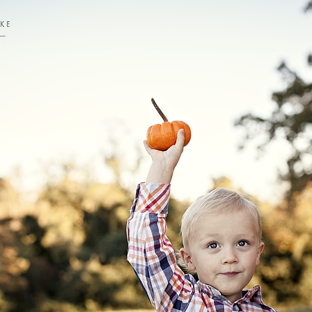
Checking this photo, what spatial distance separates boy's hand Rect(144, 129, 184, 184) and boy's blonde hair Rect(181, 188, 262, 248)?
18 centimetres

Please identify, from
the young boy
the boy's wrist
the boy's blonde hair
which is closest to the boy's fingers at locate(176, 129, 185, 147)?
the young boy

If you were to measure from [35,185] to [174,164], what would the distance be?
2187 cm

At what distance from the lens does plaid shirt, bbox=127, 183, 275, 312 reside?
1.81 m

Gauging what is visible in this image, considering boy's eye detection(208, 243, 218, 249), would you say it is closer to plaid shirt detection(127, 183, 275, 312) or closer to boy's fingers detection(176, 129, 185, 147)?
plaid shirt detection(127, 183, 275, 312)

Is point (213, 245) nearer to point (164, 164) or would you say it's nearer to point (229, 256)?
point (229, 256)

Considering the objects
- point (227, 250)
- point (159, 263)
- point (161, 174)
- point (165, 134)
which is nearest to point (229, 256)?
point (227, 250)

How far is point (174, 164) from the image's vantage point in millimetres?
1893

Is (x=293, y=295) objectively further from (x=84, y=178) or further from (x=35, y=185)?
(x=35, y=185)

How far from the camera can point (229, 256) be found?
1851 millimetres

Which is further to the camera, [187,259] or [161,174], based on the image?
[187,259]

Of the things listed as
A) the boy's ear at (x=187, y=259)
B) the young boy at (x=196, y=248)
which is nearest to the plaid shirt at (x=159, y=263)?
the young boy at (x=196, y=248)

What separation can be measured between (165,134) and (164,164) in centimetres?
17

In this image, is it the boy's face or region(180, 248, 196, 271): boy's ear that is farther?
region(180, 248, 196, 271): boy's ear

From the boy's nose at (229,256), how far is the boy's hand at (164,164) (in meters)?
0.33
